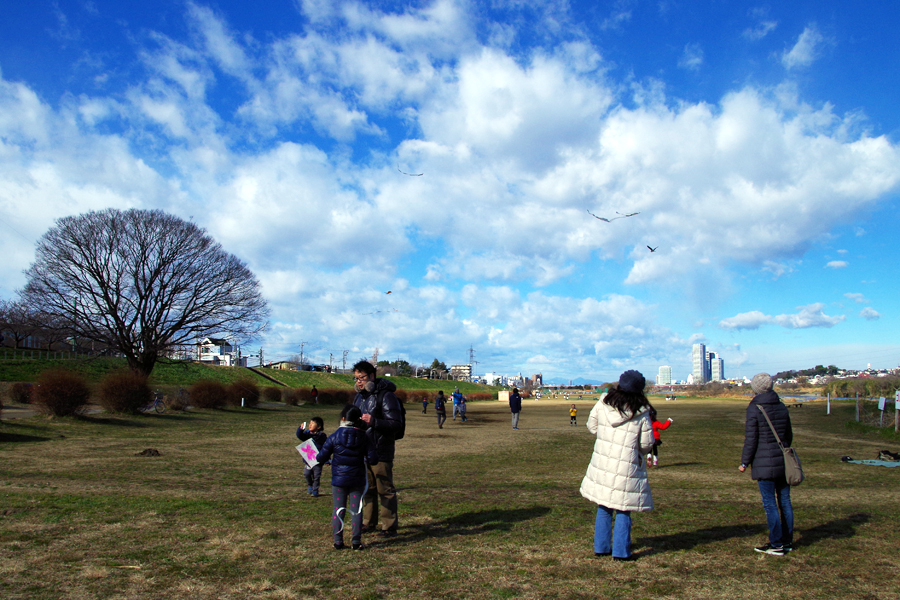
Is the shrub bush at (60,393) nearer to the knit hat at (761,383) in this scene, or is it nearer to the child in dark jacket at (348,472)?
the child in dark jacket at (348,472)

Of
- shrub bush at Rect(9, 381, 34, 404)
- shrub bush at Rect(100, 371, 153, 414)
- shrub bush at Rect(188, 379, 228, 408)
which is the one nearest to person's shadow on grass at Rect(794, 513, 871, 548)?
shrub bush at Rect(100, 371, 153, 414)

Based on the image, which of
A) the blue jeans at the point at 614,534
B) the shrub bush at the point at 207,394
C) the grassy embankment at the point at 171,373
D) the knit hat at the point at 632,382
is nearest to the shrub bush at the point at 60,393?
the grassy embankment at the point at 171,373

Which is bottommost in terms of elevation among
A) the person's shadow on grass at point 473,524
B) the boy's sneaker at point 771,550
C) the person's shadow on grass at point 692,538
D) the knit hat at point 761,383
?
the person's shadow on grass at point 473,524

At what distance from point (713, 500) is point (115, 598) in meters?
7.62

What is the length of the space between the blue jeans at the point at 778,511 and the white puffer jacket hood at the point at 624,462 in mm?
1411

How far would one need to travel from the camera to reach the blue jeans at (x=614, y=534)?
511 cm

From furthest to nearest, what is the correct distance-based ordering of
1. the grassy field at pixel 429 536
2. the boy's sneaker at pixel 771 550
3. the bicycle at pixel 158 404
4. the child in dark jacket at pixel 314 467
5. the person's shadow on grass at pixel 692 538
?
the bicycle at pixel 158 404 < the child in dark jacket at pixel 314 467 < the person's shadow on grass at pixel 692 538 < the boy's sneaker at pixel 771 550 < the grassy field at pixel 429 536

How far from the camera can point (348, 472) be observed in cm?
556

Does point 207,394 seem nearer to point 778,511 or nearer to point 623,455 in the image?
point 623,455

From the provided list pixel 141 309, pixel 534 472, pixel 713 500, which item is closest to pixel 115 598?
pixel 713 500

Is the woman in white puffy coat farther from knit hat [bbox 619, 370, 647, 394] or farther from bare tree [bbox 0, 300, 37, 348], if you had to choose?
bare tree [bbox 0, 300, 37, 348]

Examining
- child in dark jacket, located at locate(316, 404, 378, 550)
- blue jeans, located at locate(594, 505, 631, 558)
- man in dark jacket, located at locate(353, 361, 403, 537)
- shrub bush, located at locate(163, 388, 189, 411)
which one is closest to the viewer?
blue jeans, located at locate(594, 505, 631, 558)

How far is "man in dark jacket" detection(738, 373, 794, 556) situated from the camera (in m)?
5.45

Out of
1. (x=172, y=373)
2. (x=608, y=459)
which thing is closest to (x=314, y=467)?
(x=608, y=459)
